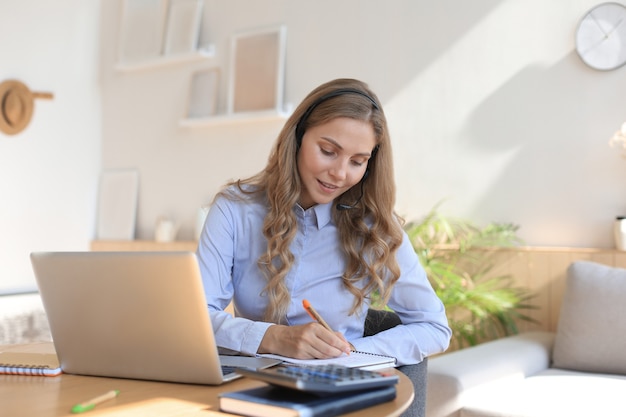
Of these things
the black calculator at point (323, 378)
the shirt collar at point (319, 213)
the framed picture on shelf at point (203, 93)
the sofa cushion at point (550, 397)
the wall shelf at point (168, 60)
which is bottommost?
the sofa cushion at point (550, 397)

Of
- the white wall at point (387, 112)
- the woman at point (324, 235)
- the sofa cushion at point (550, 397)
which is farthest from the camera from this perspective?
the white wall at point (387, 112)

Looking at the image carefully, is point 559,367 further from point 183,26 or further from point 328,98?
point 183,26

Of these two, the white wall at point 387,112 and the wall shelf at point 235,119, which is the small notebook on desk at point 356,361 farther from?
the wall shelf at point 235,119

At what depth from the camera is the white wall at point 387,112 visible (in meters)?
3.76

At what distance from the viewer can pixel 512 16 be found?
3.92 m

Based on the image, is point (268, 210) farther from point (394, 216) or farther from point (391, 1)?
point (391, 1)

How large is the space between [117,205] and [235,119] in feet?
4.10

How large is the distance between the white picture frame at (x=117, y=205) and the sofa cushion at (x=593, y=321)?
317cm

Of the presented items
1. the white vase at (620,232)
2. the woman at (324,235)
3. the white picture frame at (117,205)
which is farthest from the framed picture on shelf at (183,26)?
the woman at (324,235)

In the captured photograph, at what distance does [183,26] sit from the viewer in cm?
523

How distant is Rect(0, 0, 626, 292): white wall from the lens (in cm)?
376

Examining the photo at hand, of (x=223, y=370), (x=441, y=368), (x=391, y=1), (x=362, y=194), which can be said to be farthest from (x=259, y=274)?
(x=391, y=1)

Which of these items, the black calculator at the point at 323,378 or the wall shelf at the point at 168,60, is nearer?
the black calculator at the point at 323,378

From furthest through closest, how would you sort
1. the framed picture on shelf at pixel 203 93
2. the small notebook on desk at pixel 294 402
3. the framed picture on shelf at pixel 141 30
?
the framed picture on shelf at pixel 141 30 → the framed picture on shelf at pixel 203 93 → the small notebook on desk at pixel 294 402
